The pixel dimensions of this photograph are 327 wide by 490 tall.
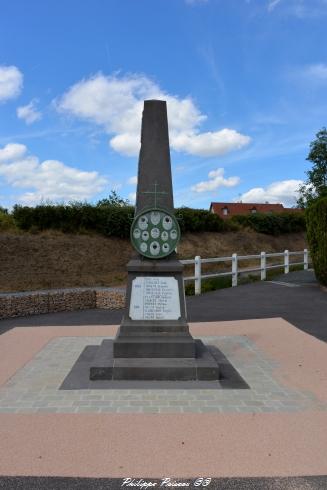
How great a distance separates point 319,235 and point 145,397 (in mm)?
9711

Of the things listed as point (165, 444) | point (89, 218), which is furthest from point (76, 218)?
point (165, 444)

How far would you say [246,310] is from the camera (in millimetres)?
10133

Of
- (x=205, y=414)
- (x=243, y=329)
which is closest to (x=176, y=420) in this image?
(x=205, y=414)

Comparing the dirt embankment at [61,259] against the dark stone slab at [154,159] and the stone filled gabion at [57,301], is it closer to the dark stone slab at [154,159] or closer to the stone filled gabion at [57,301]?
the stone filled gabion at [57,301]

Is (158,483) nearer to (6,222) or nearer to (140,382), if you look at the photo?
(140,382)

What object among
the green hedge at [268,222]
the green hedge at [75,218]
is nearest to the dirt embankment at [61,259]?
the green hedge at [75,218]

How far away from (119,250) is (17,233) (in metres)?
5.57

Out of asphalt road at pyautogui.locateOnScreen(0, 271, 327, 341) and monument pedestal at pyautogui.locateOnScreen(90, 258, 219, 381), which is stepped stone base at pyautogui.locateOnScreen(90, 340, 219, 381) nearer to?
monument pedestal at pyautogui.locateOnScreen(90, 258, 219, 381)

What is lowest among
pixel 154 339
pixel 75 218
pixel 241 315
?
pixel 241 315

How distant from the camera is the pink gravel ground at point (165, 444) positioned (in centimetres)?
310

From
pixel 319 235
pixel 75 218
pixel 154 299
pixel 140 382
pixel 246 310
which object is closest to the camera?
pixel 140 382

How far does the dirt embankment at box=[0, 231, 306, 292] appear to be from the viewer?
19.9 meters

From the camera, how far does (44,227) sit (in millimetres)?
24594

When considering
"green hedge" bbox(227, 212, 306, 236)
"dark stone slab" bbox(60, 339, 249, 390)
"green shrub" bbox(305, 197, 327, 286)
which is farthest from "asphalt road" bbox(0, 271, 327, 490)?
"green hedge" bbox(227, 212, 306, 236)
